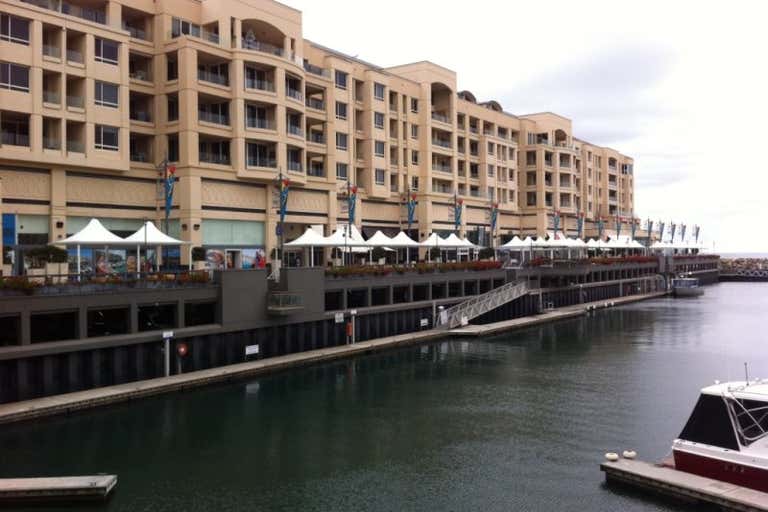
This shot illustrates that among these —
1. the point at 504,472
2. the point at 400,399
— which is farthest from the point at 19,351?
the point at 504,472

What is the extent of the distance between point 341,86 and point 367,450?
178 ft

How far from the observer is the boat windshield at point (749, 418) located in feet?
75.2

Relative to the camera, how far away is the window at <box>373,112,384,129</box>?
80625 millimetres

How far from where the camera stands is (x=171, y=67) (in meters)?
58.0

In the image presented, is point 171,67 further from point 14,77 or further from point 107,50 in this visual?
point 14,77

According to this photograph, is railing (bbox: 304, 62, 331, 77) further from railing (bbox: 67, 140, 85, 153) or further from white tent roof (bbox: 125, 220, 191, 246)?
white tent roof (bbox: 125, 220, 191, 246)

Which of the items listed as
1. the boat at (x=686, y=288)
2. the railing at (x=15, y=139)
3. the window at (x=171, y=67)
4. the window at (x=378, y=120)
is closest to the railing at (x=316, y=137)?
the window at (x=378, y=120)

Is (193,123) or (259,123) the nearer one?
(193,123)

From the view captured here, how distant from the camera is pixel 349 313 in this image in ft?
170

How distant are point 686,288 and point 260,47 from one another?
87.5m

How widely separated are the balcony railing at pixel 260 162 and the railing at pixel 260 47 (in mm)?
9799

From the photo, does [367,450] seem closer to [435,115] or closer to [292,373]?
[292,373]

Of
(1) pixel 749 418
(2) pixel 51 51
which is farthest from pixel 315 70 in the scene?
(1) pixel 749 418

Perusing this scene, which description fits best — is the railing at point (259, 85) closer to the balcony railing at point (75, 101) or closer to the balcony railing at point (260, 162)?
the balcony railing at point (260, 162)
